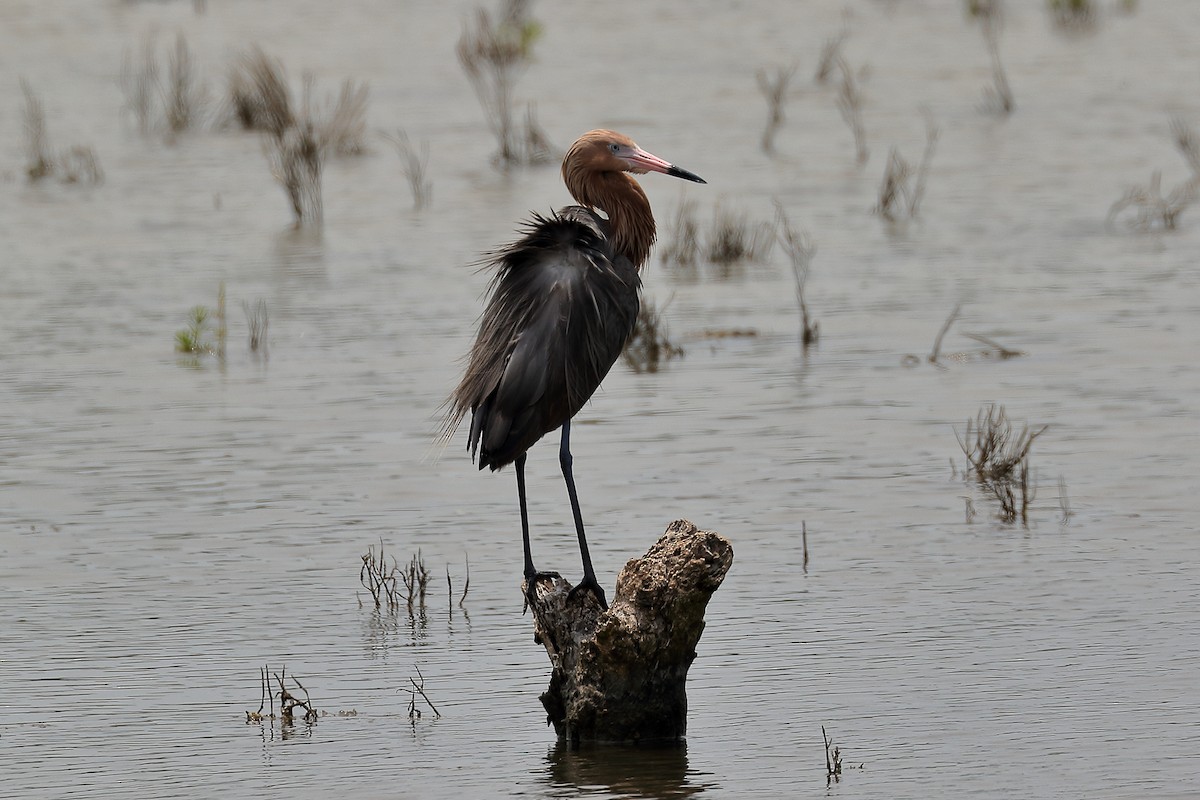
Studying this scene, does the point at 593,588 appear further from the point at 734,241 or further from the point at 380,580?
the point at 734,241

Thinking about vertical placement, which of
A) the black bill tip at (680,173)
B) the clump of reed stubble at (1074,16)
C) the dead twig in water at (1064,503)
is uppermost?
the clump of reed stubble at (1074,16)

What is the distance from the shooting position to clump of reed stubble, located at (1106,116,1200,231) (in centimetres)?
1434

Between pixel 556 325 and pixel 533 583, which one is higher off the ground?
pixel 556 325

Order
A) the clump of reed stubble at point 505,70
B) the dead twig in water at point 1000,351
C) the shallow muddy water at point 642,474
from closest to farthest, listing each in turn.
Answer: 1. the shallow muddy water at point 642,474
2. the dead twig in water at point 1000,351
3. the clump of reed stubble at point 505,70

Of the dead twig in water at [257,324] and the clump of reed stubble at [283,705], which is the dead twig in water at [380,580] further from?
the dead twig in water at [257,324]

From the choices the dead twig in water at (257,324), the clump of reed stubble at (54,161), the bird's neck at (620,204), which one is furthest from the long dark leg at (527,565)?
the clump of reed stubble at (54,161)

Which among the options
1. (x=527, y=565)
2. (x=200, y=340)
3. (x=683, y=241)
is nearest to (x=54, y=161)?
(x=200, y=340)

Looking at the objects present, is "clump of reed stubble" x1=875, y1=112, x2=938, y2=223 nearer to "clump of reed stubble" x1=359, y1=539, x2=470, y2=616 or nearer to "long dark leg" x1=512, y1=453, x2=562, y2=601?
"clump of reed stubble" x1=359, y1=539, x2=470, y2=616

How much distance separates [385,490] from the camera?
8891 millimetres

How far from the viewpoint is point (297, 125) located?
17125 millimetres

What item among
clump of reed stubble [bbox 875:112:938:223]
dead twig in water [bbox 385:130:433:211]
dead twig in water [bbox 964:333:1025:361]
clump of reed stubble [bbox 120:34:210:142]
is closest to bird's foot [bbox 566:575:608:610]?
dead twig in water [bbox 964:333:1025:361]

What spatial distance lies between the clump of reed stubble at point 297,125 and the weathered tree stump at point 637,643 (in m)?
10.2

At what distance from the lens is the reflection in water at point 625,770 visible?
5406 millimetres

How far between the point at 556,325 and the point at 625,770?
Answer: 1.44m
